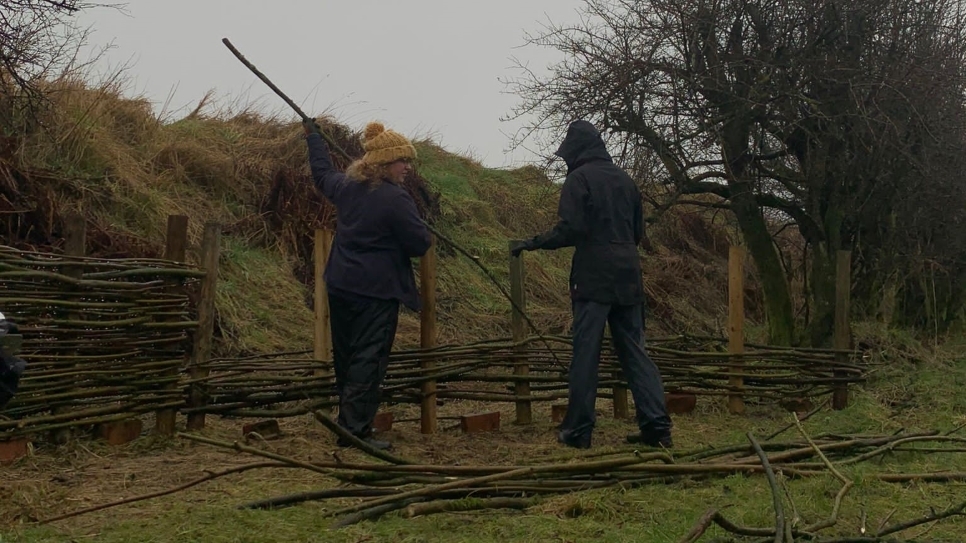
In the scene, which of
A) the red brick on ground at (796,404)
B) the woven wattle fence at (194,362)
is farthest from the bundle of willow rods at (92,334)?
the red brick on ground at (796,404)

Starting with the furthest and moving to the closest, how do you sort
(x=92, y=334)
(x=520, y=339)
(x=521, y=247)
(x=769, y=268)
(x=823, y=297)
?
(x=769, y=268) → (x=823, y=297) → (x=520, y=339) → (x=521, y=247) → (x=92, y=334)

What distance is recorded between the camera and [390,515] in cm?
384

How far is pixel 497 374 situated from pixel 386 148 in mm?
1975

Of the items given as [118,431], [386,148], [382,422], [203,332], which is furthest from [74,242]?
[382,422]

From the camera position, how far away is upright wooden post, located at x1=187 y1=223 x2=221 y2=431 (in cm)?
586

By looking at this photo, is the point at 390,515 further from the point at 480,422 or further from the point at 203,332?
the point at 480,422

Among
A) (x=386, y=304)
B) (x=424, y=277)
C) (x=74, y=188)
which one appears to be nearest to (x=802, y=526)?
(x=386, y=304)

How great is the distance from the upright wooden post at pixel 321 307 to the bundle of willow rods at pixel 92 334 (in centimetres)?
67

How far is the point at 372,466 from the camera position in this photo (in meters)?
4.08

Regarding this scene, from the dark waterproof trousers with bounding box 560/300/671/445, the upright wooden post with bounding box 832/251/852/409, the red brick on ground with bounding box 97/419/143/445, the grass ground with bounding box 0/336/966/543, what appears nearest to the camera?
the grass ground with bounding box 0/336/966/543

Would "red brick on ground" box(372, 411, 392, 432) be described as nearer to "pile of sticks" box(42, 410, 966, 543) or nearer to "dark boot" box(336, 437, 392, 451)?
"dark boot" box(336, 437, 392, 451)

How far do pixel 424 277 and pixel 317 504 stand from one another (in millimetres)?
2389

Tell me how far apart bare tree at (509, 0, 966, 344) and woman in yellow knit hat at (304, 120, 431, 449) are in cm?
336

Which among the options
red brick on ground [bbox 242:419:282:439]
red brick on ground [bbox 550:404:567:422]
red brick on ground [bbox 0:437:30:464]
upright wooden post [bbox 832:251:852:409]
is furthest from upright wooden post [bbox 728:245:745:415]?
red brick on ground [bbox 0:437:30:464]
